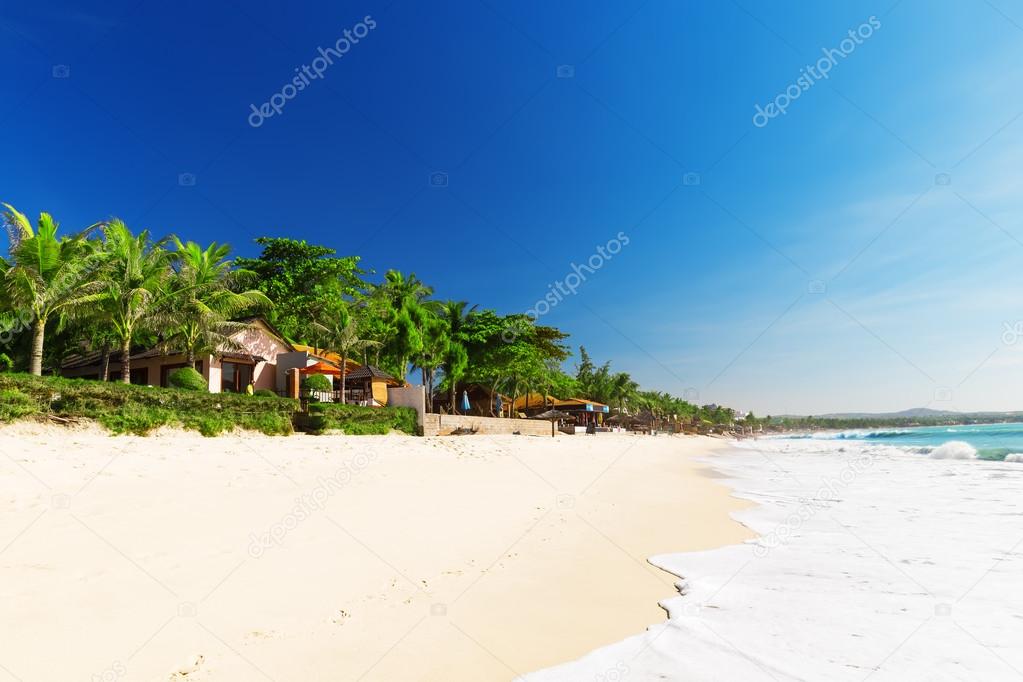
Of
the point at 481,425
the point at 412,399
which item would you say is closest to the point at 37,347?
the point at 412,399

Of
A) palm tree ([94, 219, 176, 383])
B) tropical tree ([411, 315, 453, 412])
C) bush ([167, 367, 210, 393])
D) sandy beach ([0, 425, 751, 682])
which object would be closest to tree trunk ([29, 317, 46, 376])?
palm tree ([94, 219, 176, 383])

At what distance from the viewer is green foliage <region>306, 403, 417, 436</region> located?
17198 mm

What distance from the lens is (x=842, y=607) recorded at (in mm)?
4559

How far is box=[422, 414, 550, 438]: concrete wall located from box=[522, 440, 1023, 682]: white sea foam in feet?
55.1

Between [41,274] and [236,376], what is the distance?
10451 mm

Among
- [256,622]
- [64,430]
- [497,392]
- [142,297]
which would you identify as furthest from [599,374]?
[256,622]

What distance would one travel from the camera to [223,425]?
13703 millimetres

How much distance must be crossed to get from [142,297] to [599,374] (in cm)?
6380

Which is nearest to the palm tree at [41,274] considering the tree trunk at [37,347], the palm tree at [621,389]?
the tree trunk at [37,347]

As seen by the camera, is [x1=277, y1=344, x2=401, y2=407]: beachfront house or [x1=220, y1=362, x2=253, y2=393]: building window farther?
[x1=277, y1=344, x2=401, y2=407]: beachfront house

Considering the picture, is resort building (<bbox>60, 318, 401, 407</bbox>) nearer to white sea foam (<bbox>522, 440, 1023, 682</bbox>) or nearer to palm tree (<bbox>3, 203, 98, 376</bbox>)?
palm tree (<bbox>3, 203, 98, 376</bbox>)

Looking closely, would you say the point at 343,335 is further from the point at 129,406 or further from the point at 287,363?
the point at 129,406

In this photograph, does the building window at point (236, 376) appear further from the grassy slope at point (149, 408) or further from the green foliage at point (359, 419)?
the grassy slope at point (149, 408)

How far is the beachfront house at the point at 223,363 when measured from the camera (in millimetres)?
23359
